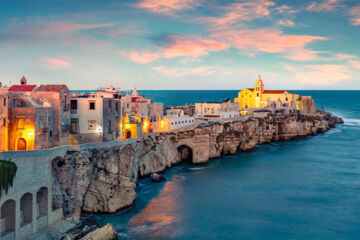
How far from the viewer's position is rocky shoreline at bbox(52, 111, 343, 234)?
33062mm

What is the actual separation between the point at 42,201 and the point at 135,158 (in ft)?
46.2

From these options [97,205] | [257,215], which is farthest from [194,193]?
[97,205]

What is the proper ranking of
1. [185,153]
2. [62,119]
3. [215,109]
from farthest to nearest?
1. [215,109]
2. [185,153]
3. [62,119]

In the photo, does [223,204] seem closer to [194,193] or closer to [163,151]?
[194,193]

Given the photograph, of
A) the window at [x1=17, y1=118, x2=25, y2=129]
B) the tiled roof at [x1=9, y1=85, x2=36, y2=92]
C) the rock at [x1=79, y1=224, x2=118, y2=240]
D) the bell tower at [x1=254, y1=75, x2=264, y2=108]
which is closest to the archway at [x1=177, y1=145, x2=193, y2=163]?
the tiled roof at [x1=9, y1=85, x2=36, y2=92]

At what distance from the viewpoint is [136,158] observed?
4300 cm

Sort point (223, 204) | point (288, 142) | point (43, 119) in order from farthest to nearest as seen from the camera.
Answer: point (288, 142), point (223, 204), point (43, 119)

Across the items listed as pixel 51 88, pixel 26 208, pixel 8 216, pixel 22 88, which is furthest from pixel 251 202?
pixel 22 88

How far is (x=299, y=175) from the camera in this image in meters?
52.5

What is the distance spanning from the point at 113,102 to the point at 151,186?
483 inches

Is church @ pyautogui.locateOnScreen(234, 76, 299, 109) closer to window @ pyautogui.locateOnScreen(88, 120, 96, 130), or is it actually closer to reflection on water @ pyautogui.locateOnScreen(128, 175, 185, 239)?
reflection on water @ pyautogui.locateOnScreen(128, 175, 185, 239)

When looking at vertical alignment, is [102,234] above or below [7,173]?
below

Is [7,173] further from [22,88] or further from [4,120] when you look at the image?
[22,88]

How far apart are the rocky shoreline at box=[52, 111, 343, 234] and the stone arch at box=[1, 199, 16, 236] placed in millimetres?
4614
